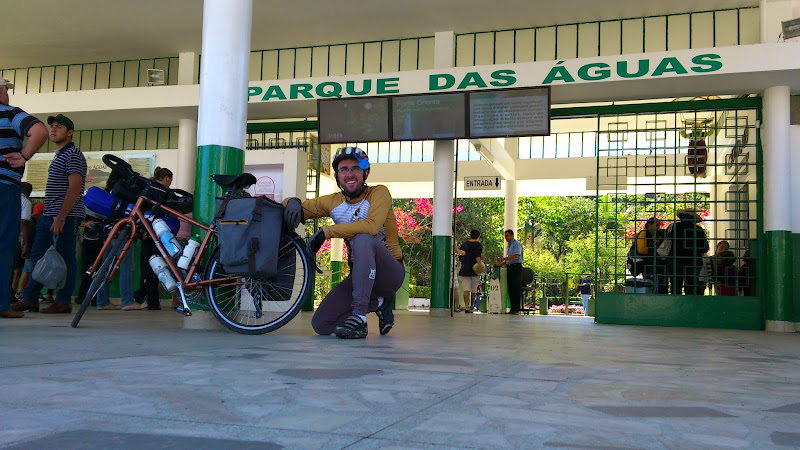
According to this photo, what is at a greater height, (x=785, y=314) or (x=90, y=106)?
(x=90, y=106)

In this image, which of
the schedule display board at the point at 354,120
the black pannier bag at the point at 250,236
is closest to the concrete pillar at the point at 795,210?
the schedule display board at the point at 354,120

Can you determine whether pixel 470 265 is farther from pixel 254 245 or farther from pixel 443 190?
pixel 254 245

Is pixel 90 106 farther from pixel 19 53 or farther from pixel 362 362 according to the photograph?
pixel 362 362

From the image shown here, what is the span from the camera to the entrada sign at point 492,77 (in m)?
9.16

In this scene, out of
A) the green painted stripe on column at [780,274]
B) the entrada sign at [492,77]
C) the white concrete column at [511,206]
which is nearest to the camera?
the entrada sign at [492,77]

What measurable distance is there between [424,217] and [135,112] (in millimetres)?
16210

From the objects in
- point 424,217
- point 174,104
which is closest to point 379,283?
point 174,104

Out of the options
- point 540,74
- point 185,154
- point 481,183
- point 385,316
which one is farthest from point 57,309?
point 481,183

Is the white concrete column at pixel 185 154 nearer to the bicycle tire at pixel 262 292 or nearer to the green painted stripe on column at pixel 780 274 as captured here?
the bicycle tire at pixel 262 292

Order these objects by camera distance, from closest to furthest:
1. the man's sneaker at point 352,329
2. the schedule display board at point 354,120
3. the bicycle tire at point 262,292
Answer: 1. the man's sneaker at point 352,329
2. the bicycle tire at point 262,292
3. the schedule display board at point 354,120

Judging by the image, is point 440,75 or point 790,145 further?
point 440,75

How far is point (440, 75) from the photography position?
10430mm

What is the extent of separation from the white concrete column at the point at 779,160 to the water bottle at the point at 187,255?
754cm

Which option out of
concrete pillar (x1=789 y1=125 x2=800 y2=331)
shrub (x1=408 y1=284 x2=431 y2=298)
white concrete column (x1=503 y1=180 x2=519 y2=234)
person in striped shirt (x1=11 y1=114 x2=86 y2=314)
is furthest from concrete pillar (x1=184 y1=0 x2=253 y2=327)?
shrub (x1=408 y1=284 x2=431 y2=298)
